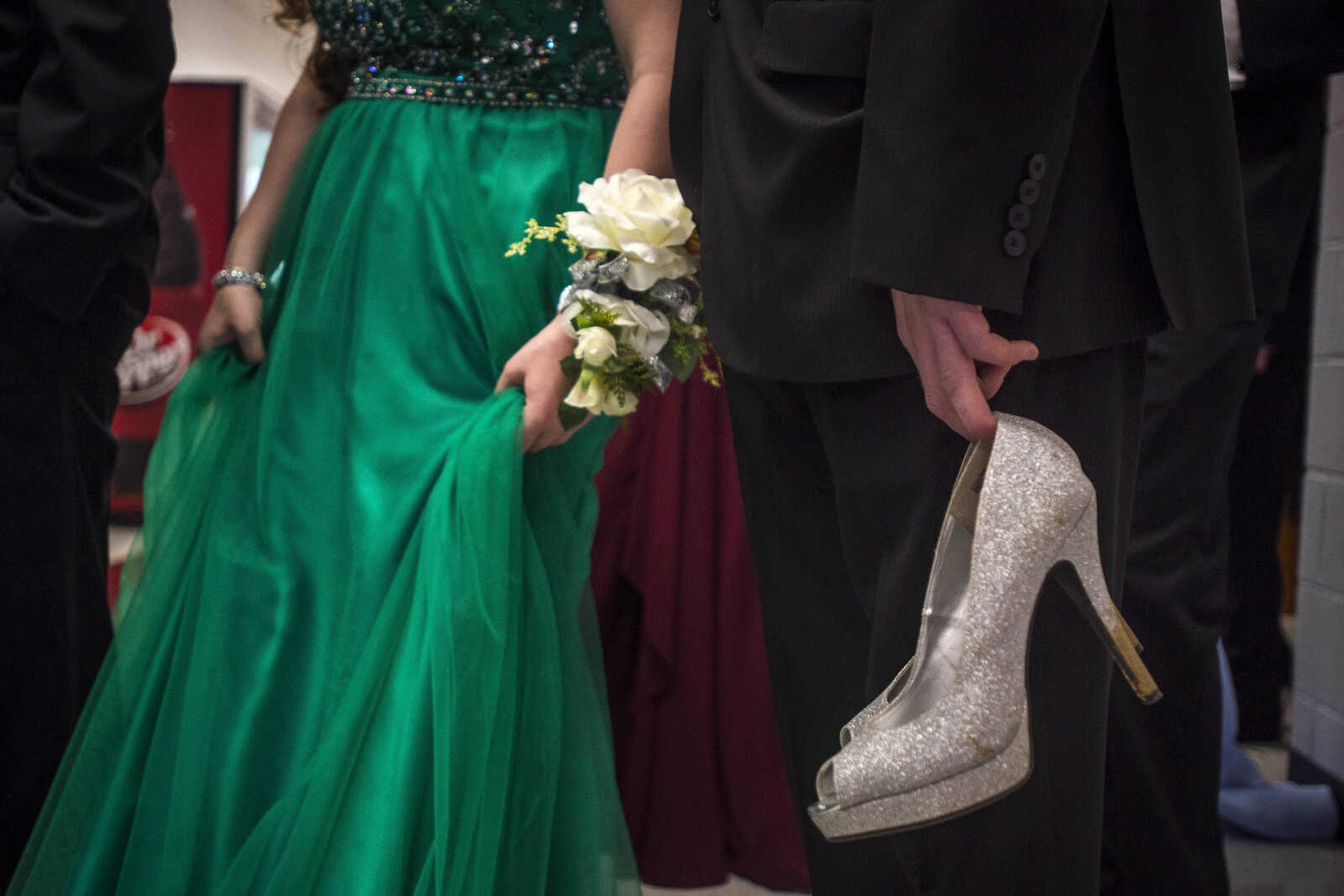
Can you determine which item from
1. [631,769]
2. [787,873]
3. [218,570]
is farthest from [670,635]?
[218,570]

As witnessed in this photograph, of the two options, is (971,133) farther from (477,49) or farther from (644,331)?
(477,49)

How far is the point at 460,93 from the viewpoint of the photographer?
4.77ft

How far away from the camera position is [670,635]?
81.4 inches

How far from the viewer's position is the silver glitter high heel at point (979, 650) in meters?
0.73

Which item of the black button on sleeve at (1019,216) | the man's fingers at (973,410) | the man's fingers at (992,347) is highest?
the black button on sleeve at (1019,216)

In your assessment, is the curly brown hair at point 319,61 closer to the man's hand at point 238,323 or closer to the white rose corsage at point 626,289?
the man's hand at point 238,323

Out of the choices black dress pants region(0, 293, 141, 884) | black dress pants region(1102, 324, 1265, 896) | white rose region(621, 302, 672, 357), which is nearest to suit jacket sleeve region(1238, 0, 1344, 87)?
black dress pants region(1102, 324, 1265, 896)

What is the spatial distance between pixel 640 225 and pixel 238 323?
0.60 meters

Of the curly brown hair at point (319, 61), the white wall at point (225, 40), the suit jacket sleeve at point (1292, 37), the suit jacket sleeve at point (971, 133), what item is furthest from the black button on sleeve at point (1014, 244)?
the white wall at point (225, 40)

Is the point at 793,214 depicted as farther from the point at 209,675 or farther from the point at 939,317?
the point at 209,675

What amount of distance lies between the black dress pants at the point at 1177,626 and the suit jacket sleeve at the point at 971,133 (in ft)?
3.05

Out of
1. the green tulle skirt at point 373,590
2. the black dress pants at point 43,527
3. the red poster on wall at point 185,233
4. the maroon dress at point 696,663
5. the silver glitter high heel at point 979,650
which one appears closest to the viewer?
the silver glitter high heel at point 979,650

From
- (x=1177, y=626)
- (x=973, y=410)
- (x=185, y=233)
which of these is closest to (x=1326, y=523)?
(x=1177, y=626)

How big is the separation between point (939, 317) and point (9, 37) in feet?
3.88
